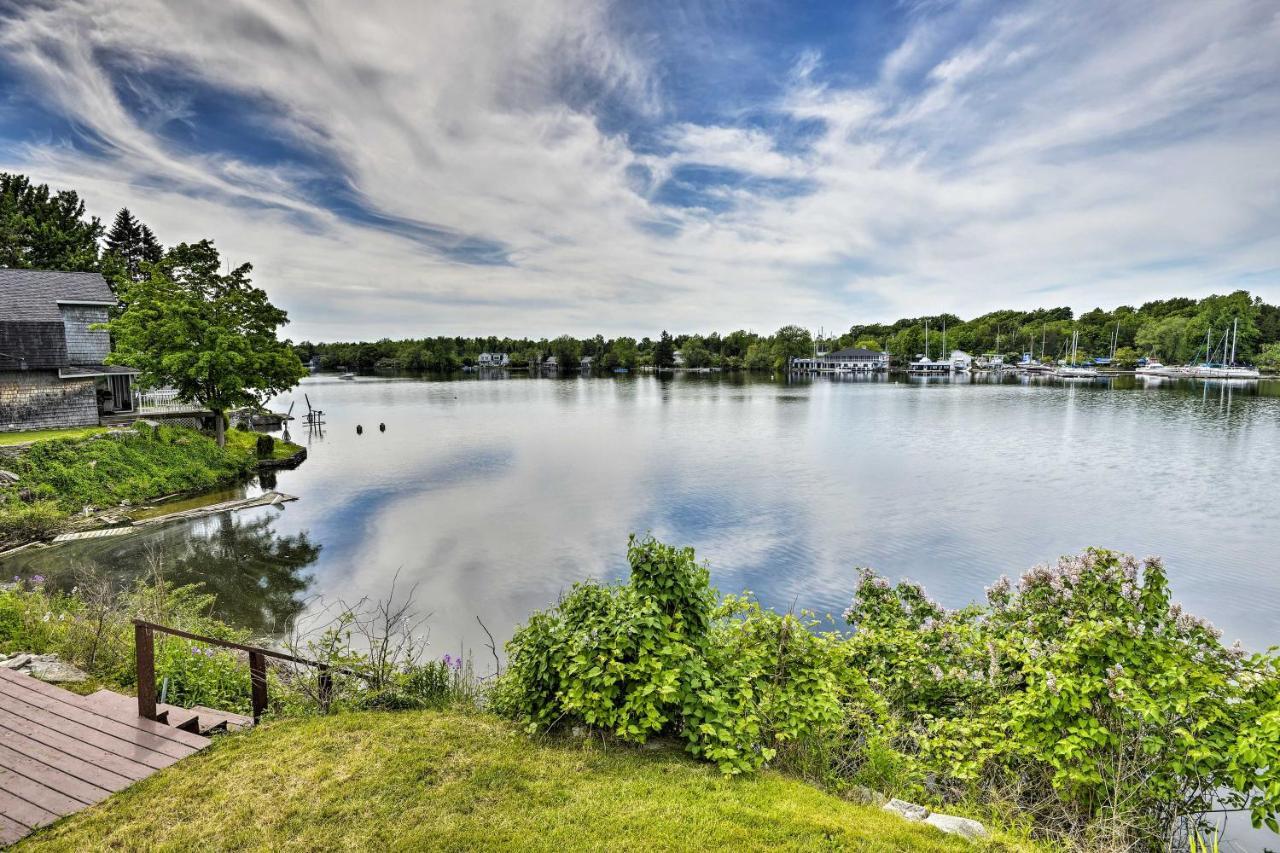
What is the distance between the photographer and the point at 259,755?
4.82m

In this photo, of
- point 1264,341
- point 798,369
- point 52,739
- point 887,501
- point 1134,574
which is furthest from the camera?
point 798,369

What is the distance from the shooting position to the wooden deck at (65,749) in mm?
4020

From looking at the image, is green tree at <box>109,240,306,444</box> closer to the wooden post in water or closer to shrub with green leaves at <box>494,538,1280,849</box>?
the wooden post in water

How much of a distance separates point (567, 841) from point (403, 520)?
17.1m

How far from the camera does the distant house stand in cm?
13750

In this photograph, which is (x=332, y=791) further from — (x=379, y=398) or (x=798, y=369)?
(x=798, y=369)

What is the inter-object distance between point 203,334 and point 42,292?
748 centimetres

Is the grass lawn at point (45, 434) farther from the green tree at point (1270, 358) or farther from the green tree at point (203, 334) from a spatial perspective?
the green tree at point (1270, 358)

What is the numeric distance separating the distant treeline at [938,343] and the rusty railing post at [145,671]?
465ft

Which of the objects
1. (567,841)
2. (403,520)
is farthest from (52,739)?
(403,520)

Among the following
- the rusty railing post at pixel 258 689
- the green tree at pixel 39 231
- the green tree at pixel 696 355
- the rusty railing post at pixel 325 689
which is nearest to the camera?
the rusty railing post at pixel 258 689

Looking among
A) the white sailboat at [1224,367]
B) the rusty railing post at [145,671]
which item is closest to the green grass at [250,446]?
the rusty railing post at [145,671]

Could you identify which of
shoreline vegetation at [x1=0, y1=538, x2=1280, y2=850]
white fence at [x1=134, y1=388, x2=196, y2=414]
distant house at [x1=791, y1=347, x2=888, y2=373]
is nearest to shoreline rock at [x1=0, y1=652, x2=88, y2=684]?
shoreline vegetation at [x1=0, y1=538, x2=1280, y2=850]

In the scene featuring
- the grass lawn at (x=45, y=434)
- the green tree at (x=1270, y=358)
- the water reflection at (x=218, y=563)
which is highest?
→ the green tree at (x=1270, y=358)
